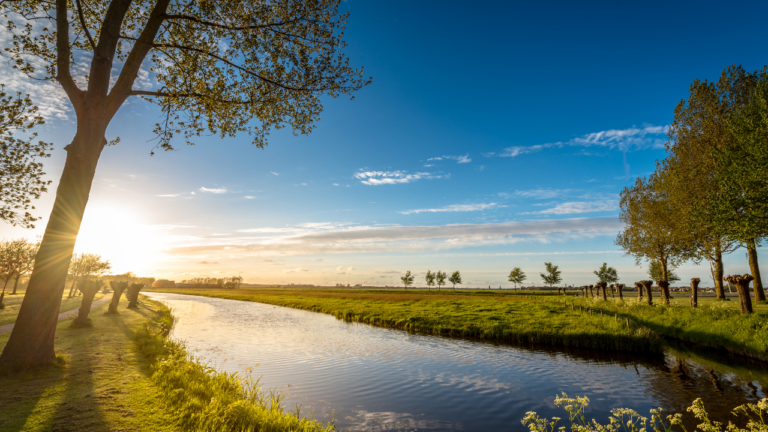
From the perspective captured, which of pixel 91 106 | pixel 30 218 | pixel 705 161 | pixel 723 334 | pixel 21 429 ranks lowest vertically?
pixel 21 429

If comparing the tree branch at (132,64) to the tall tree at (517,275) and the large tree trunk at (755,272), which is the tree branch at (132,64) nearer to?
the large tree trunk at (755,272)

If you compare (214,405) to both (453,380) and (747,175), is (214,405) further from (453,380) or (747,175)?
(747,175)

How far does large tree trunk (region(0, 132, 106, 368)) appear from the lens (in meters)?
10.4

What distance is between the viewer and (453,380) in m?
16.5

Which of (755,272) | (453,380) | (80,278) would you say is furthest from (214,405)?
(80,278)

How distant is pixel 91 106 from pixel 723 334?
36925 mm

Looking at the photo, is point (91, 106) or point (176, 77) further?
point (176, 77)

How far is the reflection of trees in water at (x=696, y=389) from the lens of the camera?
1262 cm

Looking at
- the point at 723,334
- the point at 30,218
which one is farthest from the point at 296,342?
the point at 723,334

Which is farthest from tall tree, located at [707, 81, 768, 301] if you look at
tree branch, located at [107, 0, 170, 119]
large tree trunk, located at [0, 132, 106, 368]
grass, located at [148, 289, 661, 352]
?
large tree trunk, located at [0, 132, 106, 368]

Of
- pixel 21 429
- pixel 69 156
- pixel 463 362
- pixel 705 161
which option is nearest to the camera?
pixel 21 429

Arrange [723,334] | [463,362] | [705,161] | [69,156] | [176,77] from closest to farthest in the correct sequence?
[69,156] < [176,77] < [463,362] < [723,334] < [705,161]

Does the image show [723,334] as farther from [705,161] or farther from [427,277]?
[427,277]

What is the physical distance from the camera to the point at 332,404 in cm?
1316
